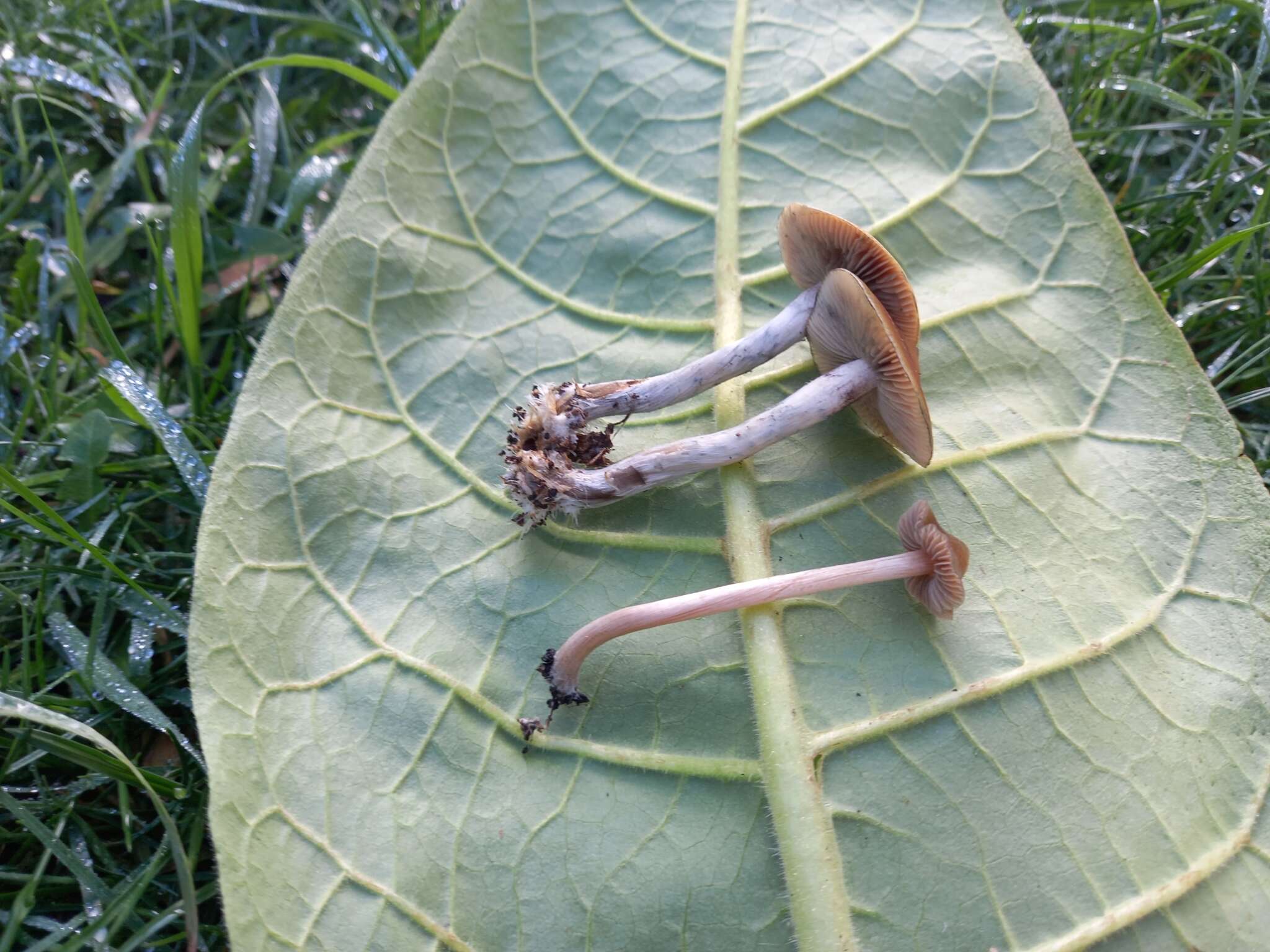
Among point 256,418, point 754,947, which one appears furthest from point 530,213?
point 754,947

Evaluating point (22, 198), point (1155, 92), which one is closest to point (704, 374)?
point (1155, 92)

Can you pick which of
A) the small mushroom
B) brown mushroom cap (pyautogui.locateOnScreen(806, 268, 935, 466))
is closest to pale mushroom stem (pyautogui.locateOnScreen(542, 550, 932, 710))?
brown mushroom cap (pyautogui.locateOnScreen(806, 268, 935, 466))

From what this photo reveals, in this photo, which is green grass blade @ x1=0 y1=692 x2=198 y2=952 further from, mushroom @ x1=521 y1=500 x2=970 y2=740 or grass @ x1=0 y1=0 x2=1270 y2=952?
mushroom @ x1=521 y1=500 x2=970 y2=740

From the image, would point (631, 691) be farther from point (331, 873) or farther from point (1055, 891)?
point (1055, 891)

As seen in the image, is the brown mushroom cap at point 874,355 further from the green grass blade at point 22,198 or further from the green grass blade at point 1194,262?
the green grass blade at point 22,198

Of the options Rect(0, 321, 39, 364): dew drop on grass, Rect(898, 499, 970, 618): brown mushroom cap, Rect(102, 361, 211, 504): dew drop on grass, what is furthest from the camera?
Rect(0, 321, 39, 364): dew drop on grass

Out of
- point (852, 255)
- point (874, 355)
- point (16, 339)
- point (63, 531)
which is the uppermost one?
A: point (852, 255)

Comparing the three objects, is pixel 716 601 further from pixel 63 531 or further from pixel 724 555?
pixel 63 531
